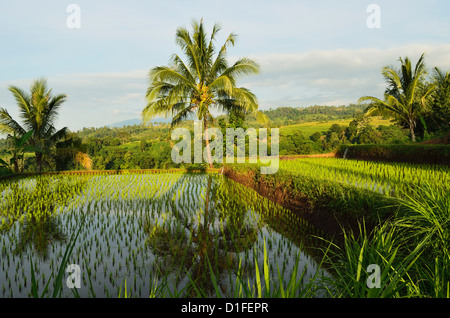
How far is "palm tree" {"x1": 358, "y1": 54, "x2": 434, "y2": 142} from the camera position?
16.1 m

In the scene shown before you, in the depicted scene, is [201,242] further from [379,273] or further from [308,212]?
[379,273]

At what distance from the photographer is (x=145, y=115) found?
13.6 m

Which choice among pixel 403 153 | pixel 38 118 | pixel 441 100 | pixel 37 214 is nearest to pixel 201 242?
pixel 37 214

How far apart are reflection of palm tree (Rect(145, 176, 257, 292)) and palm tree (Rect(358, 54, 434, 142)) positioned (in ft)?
45.2

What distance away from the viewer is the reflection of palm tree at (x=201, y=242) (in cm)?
326

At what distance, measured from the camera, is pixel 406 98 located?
1630 cm

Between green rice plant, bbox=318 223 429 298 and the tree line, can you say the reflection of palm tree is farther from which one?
the tree line

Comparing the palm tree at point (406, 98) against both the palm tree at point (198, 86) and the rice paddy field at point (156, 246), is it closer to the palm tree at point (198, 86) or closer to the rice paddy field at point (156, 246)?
the palm tree at point (198, 86)

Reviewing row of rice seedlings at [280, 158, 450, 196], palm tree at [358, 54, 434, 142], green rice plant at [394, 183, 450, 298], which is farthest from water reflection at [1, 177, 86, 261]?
palm tree at [358, 54, 434, 142]

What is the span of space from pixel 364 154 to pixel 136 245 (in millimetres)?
12293

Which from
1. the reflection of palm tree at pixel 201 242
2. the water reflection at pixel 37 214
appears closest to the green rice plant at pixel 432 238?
the reflection of palm tree at pixel 201 242

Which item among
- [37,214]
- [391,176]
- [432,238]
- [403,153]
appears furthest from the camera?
[403,153]

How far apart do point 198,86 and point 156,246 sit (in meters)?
10.9

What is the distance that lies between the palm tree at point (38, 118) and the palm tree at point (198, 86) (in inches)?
185
